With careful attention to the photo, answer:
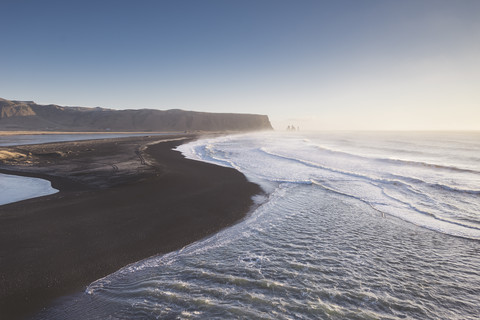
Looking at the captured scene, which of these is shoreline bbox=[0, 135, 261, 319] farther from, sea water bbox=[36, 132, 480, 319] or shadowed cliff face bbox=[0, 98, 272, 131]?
shadowed cliff face bbox=[0, 98, 272, 131]

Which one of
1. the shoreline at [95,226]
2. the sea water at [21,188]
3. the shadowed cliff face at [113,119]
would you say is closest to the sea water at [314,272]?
the shoreline at [95,226]

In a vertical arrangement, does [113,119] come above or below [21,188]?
above

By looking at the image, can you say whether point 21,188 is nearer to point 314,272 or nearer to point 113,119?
point 314,272

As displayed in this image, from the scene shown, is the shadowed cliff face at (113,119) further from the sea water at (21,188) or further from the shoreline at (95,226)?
the shoreline at (95,226)

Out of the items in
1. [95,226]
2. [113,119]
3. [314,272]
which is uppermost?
[113,119]

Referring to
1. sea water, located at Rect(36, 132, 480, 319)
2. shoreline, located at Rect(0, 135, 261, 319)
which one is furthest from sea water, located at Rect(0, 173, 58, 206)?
sea water, located at Rect(36, 132, 480, 319)

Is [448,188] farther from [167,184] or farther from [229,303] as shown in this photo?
[167,184]

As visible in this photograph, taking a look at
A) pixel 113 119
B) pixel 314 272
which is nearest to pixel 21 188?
pixel 314 272
